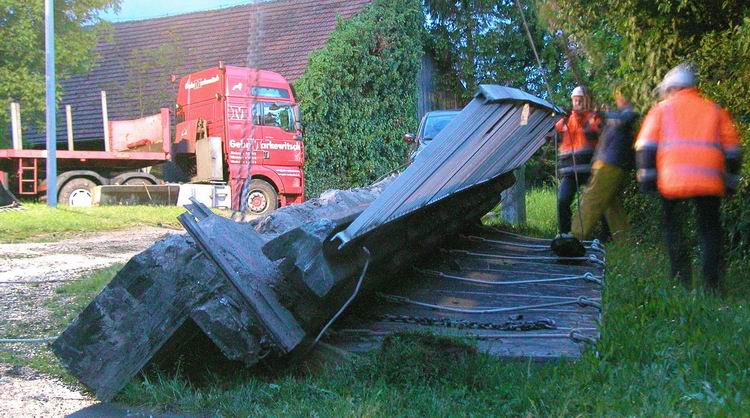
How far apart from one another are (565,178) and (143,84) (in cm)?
1855

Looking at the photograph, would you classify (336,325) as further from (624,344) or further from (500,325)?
(624,344)

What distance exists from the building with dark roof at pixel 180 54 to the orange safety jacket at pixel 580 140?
14747 millimetres

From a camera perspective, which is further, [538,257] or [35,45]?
[35,45]

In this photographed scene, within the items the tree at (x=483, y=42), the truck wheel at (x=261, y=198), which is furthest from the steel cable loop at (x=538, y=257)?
the tree at (x=483, y=42)

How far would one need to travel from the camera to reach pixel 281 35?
24.4 m

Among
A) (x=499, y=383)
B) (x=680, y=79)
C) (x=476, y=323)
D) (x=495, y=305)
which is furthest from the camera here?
(x=680, y=79)

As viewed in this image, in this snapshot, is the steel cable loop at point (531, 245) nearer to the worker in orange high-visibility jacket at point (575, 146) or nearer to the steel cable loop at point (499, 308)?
the worker in orange high-visibility jacket at point (575, 146)

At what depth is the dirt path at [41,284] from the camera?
12.4 ft

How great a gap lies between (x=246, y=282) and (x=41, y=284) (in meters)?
3.93

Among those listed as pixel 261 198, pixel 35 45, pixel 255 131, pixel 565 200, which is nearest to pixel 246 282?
pixel 565 200

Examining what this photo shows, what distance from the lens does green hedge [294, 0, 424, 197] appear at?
70.2 ft

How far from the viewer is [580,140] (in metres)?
8.30

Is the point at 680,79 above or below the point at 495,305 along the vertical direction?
above

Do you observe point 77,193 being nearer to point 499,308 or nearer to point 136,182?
point 136,182
